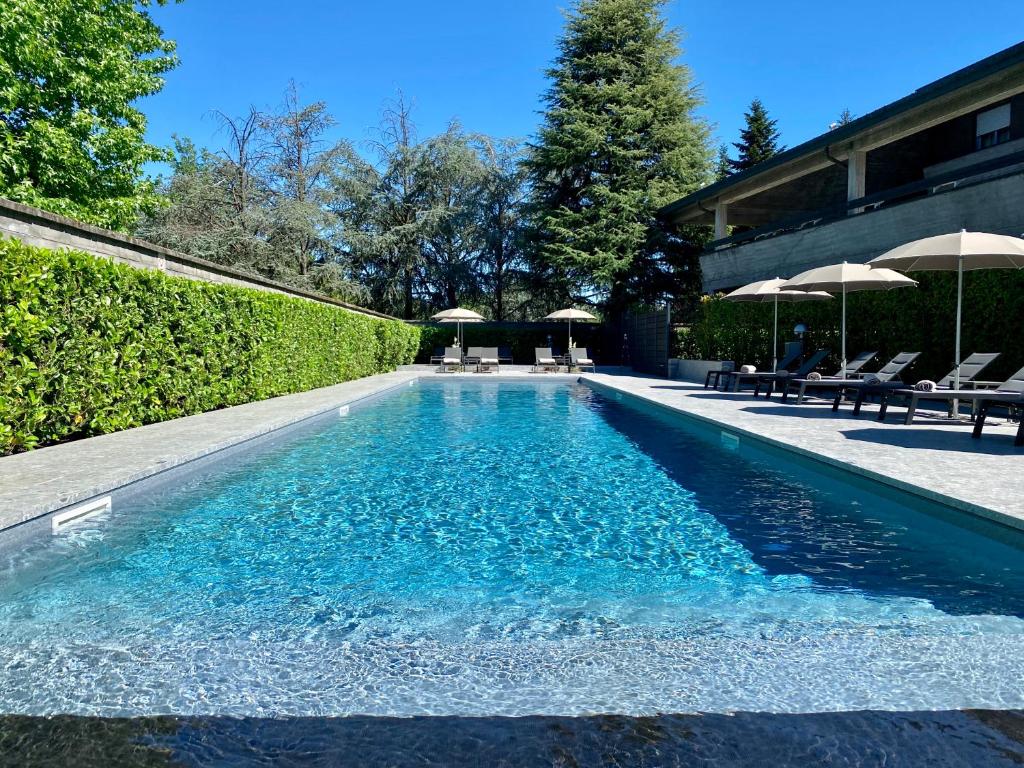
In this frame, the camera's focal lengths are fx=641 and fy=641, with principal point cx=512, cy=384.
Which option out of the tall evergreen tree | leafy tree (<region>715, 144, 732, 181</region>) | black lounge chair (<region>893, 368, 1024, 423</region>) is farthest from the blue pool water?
leafy tree (<region>715, 144, 732, 181</region>)

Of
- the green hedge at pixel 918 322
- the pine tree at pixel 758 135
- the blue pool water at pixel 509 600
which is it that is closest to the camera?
the blue pool water at pixel 509 600

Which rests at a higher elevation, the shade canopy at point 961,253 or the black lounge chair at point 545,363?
the shade canopy at point 961,253

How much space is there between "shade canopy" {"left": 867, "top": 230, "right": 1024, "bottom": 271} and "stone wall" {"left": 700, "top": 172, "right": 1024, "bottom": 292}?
403cm

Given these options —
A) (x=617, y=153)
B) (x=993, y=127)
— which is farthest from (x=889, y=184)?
(x=617, y=153)

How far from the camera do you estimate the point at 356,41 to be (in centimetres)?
2428

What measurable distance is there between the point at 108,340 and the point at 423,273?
93.4ft

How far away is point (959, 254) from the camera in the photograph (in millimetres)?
7855

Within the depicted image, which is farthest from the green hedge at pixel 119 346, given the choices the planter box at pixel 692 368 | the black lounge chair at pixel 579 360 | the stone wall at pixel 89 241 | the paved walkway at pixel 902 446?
the black lounge chair at pixel 579 360

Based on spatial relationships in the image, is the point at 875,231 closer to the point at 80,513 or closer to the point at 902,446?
the point at 902,446

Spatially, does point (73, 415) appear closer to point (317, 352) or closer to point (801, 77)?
point (317, 352)

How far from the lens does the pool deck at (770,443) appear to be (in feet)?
15.3

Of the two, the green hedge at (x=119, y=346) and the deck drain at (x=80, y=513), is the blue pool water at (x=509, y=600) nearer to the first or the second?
the deck drain at (x=80, y=513)

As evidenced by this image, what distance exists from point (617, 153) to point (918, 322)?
1857cm

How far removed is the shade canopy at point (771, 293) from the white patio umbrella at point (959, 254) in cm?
337
